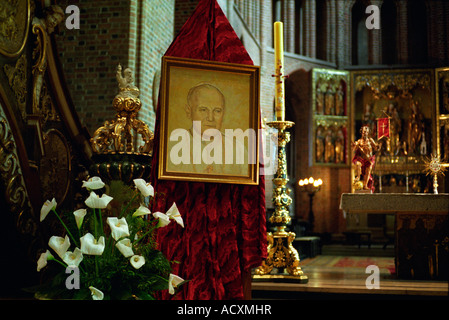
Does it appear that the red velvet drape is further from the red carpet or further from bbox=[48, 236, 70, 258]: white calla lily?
the red carpet

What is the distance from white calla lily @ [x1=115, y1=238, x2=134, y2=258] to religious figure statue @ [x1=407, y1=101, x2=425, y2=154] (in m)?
15.8

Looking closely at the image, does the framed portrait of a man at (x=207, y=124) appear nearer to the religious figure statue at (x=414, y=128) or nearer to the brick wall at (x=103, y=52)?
the brick wall at (x=103, y=52)

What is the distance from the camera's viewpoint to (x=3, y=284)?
3.80 meters

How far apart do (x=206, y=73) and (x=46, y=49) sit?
152 centimetres

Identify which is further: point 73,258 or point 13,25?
point 13,25

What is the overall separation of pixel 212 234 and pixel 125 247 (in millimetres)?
1060

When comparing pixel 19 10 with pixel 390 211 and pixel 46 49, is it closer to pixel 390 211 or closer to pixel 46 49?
pixel 46 49

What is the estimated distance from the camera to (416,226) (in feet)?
20.0

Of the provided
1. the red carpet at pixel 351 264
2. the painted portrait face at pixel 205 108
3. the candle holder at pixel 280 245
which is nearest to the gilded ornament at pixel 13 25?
the painted portrait face at pixel 205 108

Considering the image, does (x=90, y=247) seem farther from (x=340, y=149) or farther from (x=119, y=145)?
(x=340, y=149)

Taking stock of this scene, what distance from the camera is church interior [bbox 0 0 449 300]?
137 inches

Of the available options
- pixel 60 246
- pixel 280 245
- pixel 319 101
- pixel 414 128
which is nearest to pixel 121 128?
pixel 60 246

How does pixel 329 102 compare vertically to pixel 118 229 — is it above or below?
above
